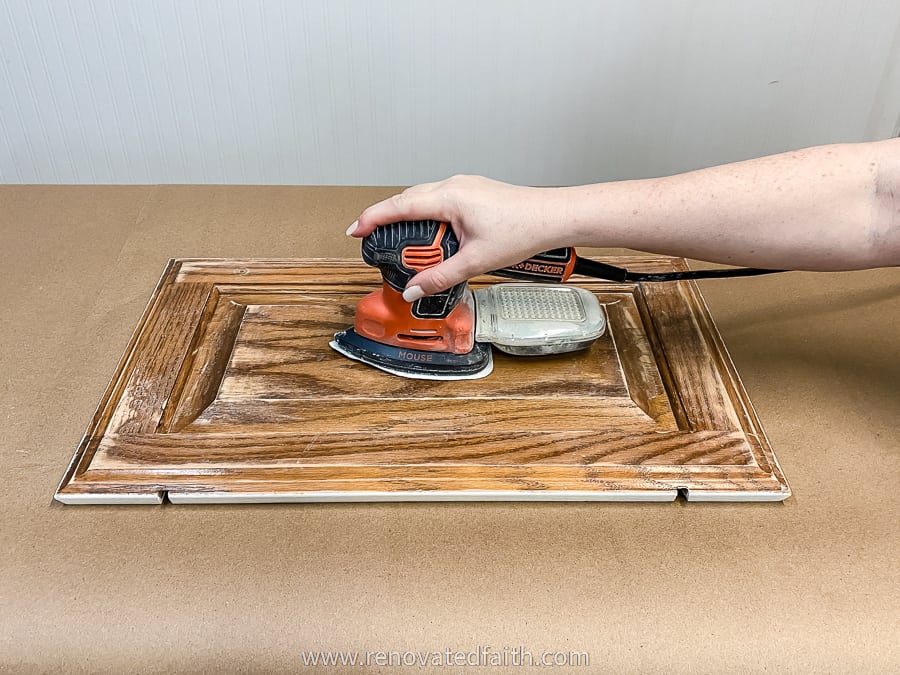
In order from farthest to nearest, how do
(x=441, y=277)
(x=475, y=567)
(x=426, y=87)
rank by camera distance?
(x=426, y=87), (x=441, y=277), (x=475, y=567)

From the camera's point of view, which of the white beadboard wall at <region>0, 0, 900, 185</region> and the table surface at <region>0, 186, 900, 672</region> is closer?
the table surface at <region>0, 186, 900, 672</region>

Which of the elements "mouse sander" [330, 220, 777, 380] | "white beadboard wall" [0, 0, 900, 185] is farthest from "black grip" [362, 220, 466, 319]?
"white beadboard wall" [0, 0, 900, 185]

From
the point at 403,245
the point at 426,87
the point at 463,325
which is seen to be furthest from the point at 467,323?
the point at 426,87

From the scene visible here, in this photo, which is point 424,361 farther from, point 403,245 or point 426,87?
point 426,87

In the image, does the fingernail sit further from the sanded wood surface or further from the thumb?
the sanded wood surface

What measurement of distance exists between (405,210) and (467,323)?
0.16m

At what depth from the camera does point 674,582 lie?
0.69 meters

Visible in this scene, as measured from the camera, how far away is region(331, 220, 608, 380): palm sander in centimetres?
85

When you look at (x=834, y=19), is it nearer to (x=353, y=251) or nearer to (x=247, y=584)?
(x=353, y=251)

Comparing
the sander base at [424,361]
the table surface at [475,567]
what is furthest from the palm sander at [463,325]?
the table surface at [475,567]

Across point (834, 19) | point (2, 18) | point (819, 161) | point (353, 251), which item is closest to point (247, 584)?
point (353, 251)

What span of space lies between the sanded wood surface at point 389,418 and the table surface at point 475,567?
0.10ft

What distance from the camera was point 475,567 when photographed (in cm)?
70

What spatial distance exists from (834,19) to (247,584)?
1321 millimetres
